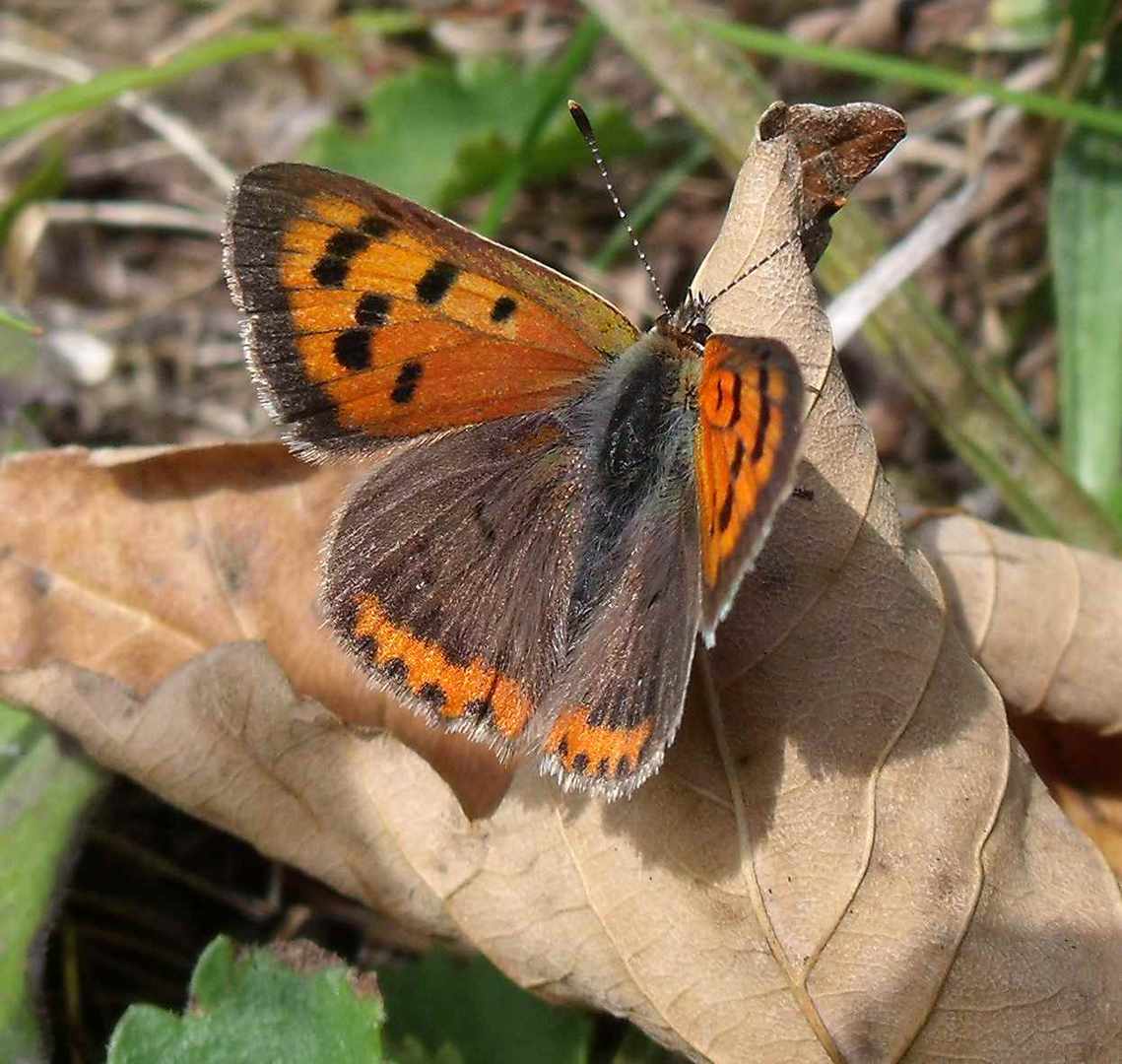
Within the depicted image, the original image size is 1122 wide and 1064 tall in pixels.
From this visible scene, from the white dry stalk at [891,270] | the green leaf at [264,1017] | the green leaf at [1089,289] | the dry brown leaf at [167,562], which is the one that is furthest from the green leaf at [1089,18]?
the green leaf at [264,1017]

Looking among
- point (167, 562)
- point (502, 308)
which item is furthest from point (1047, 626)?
point (167, 562)

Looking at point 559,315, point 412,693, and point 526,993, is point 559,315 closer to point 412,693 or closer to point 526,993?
point 412,693

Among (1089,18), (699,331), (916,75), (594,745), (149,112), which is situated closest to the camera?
(594,745)

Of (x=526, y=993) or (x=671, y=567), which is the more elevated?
(x=671, y=567)

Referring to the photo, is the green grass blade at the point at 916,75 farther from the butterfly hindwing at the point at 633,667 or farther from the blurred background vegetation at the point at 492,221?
the butterfly hindwing at the point at 633,667

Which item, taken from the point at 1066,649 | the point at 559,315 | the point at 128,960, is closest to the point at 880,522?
the point at 1066,649

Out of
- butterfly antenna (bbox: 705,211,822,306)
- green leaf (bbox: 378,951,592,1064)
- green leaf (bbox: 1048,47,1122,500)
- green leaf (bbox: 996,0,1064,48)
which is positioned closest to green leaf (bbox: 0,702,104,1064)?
green leaf (bbox: 378,951,592,1064)

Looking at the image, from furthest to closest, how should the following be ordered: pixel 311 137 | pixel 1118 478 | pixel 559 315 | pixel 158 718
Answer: pixel 311 137 < pixel 1118 478 < pixel 559 315 < pixel 158 718

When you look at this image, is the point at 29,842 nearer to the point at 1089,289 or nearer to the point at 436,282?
the point at 436,282
